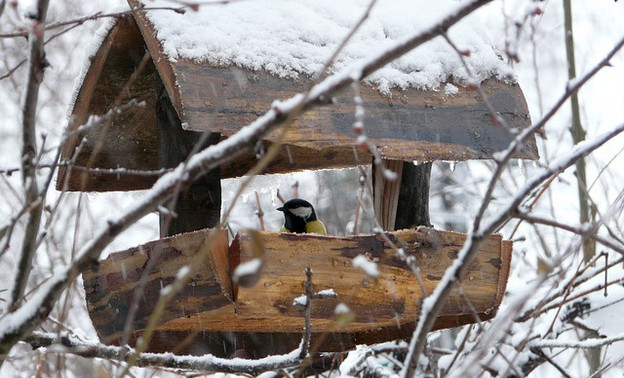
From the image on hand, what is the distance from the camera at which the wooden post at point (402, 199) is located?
10.8 feet

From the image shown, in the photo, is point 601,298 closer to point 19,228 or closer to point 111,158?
point 111,158

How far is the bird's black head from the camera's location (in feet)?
13.8

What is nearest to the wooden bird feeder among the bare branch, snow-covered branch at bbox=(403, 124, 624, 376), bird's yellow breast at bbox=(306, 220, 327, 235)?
the bare branch

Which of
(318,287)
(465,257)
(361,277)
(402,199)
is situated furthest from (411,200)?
(465,257)

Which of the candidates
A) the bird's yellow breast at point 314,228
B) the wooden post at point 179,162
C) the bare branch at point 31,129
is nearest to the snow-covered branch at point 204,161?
the bare branch at point 31,129

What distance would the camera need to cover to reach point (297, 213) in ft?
14.0

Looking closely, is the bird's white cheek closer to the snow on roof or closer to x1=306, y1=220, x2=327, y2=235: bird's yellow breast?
x1=306, y1=220, x2=327, y2=235: bird's yellow breast

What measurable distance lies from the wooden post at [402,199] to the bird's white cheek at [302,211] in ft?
3.06

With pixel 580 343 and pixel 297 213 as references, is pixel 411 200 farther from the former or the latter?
→ pixel 297 213

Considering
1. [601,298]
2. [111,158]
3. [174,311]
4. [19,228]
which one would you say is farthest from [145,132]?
[19,228]

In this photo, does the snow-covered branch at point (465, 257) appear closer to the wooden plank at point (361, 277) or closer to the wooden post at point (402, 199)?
the wooden plank at point (361, 277)

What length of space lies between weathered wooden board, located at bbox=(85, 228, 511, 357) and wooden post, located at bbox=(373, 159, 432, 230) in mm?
518

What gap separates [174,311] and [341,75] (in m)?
1.34

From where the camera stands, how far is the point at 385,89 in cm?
279
